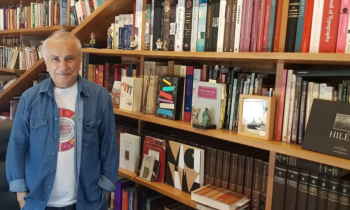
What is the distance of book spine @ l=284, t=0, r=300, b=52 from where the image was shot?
131 centimetres

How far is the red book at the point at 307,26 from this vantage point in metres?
1.26

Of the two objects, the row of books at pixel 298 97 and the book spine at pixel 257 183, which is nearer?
the row of books at pixel 298 97

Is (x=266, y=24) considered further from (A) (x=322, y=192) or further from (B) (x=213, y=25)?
(A) (x=322, y=192)

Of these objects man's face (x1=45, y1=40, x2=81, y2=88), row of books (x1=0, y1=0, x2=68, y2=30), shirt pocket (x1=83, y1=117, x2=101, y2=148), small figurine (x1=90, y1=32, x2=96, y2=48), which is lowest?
shirt pocket (x1=83, y1=117, x2=101, y2=148)

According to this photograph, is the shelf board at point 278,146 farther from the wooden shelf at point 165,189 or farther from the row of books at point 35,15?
the row of books at point 35,15

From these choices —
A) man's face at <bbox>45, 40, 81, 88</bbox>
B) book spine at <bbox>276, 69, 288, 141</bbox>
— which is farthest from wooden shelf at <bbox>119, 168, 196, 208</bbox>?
man's face at <bbox>45, 40, 81, 88</bbox>

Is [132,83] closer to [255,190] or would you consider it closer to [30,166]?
[30,166]

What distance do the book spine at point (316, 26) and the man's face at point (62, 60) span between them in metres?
1.01

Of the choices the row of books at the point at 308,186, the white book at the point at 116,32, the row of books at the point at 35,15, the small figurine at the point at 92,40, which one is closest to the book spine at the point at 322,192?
the row of books at the point at 308,186

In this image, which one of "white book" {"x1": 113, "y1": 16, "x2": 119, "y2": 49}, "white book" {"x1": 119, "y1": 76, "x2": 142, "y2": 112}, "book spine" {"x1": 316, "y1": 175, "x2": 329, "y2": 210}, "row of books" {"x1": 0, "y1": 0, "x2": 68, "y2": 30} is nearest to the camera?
"book spine" {"x1": 316, "y1": 175, "x2": 329, "y2": 210}

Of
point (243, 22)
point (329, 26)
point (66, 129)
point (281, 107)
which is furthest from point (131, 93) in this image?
point (329, 26)

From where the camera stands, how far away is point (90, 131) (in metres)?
1.50

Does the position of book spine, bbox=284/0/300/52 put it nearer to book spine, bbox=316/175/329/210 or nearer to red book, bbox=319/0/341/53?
red book, bbox=319/0/341/53

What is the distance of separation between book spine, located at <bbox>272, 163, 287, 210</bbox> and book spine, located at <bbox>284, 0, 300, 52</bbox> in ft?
1.67
